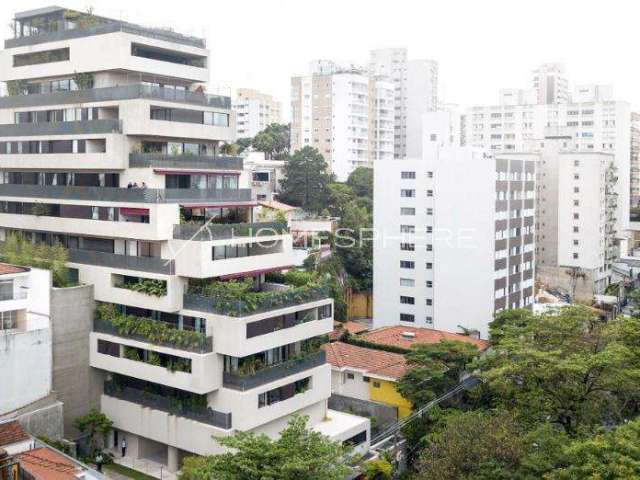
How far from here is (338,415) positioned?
114 ft

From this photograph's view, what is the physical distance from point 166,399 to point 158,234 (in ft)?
23.1

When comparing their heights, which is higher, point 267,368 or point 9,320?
point 9,320

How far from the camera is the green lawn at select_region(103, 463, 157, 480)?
30.9 meters

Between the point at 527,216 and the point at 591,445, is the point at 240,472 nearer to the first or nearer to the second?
the point at 591,445

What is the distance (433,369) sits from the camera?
35719mm

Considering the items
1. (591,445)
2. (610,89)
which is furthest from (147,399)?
(610,89)

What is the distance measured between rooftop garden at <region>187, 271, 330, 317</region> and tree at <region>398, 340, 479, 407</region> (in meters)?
6.15

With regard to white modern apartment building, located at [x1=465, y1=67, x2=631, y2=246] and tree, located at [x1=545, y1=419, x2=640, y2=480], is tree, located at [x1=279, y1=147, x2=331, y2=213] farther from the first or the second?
tree, located at [x1=545, y1=419, x2=640, y2=480]

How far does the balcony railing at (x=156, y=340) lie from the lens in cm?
2975

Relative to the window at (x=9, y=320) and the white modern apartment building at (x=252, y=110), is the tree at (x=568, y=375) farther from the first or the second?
the white modern apartment building at (x=252, y=110)

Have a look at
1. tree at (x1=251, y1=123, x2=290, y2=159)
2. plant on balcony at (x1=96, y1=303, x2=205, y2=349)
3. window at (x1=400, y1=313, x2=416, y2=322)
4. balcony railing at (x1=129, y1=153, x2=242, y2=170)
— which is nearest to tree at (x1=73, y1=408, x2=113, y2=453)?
plant on balcony at (x1=96, y1=303, x2=205, y2=349)

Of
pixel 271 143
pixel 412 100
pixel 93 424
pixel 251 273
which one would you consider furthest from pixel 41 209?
pixel 412 100

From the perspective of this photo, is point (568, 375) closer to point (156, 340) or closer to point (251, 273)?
point (251, 273)

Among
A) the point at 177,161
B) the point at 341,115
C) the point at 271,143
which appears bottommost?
the point at 177,161
